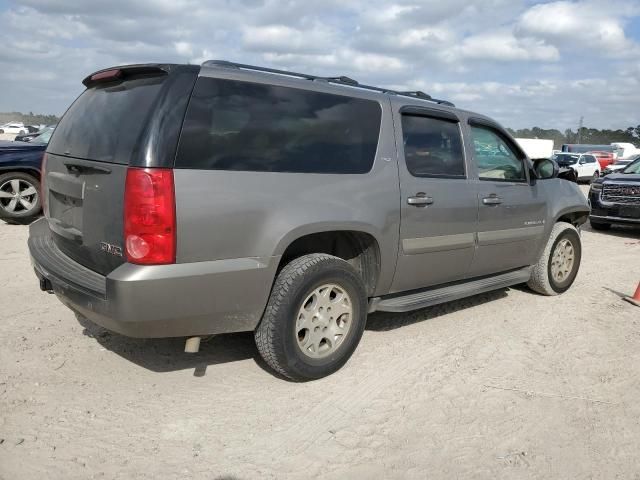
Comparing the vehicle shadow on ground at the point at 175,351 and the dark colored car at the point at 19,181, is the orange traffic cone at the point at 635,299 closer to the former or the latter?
the vehicle shadow on ground at the point at 175,351

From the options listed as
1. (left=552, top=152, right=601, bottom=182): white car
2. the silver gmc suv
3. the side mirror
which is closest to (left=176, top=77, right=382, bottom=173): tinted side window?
the silver gmc suv

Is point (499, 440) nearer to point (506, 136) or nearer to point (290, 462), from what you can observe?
point (290, 462)

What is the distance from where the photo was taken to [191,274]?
118 inches

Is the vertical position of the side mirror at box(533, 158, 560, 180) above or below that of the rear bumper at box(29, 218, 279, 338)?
above

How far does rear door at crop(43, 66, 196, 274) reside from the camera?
2.95 meters

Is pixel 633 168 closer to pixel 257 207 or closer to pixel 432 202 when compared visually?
pixel 432 202

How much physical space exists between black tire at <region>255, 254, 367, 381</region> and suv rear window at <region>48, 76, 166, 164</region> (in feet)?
3.87

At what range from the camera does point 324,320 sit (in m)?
3.69

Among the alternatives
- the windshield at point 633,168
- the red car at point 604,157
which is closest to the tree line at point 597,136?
the red car at point 604,157

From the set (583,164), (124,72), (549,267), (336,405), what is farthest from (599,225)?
(583,164)

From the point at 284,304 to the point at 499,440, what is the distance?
1.43 metres

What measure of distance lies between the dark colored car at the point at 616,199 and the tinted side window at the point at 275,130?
8.22m

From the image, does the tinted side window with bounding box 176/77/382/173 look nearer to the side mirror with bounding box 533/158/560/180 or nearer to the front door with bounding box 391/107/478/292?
the front door with bounding box 391/107/478/292

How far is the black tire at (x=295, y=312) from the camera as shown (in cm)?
340
